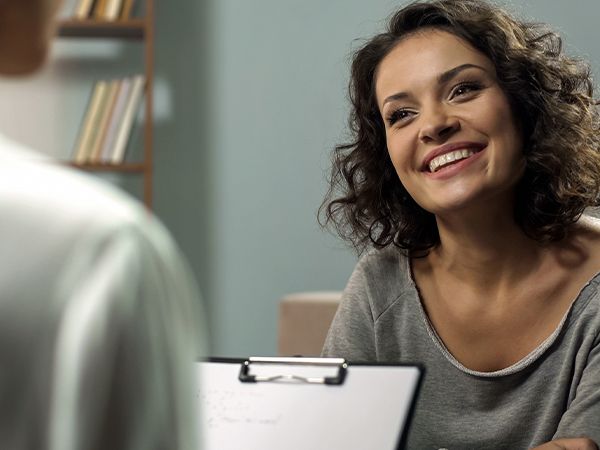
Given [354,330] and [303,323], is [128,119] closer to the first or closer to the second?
[303,323]

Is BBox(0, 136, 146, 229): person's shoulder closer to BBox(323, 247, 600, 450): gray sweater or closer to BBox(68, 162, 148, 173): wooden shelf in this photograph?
BBox(323, 247, 600, 450): gray sweater

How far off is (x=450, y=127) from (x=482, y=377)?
40 cm

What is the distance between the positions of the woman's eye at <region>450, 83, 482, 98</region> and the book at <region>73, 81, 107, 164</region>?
6.10 ft

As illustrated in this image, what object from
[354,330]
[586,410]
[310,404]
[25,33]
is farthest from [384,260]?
[25,33]

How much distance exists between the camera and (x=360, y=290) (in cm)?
176

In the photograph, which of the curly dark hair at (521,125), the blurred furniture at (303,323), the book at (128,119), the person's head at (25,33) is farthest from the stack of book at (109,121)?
the person's head at (25,33)

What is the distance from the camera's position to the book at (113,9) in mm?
3273

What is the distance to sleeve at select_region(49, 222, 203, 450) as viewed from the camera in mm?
285

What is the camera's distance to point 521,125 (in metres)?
1.70

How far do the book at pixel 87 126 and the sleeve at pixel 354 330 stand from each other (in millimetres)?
1705

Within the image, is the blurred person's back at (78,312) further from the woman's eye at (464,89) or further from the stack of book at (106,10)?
the stack of book at (106,10)

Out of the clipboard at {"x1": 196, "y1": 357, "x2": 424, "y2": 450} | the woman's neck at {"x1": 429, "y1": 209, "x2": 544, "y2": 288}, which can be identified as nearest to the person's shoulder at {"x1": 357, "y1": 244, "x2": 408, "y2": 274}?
the woman's neck at {"x1": 429, "y1": 209, "x2": 544, "y2": 288}

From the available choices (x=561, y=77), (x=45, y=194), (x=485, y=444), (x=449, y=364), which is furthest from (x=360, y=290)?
(x=45, y=194)

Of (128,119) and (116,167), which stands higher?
(128,119)
